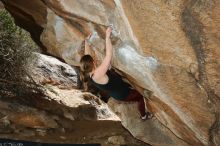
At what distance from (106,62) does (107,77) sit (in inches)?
13.2

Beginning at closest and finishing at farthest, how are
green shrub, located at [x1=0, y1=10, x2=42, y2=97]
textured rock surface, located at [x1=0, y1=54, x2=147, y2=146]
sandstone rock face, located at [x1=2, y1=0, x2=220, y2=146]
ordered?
1. sandstone rock face, located at [x1=2, y1=0, x2=220, y2=146]
2. textured rock surface, located at [x1=0, y1=54, x2=147, y2=146]
3. green shrub, located at [x1=0, y1=10, x2=42, y2=97]

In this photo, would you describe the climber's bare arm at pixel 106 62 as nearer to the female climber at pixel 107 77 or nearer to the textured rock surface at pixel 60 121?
the female climber at pixel 107 77

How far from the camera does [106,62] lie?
5.63 meters

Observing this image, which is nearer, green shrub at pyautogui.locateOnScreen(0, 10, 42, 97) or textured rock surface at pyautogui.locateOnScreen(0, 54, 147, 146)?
textured rock surface at pyautogui.locateOnScreen(0, 54, 147, 146)

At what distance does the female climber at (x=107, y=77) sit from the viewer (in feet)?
18.6

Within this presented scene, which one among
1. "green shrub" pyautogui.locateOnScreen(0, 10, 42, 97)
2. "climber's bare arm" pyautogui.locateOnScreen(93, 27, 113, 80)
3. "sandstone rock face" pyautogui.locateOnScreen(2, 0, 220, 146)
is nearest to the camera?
"sandstone rock face" pyautogui.locateOnScreen(2, 0, 220, 146)

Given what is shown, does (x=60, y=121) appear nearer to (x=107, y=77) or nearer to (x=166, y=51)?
(x=107, y=77)

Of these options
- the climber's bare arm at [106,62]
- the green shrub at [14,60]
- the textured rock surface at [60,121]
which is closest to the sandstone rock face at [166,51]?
the climber's bare arm at [106,62]

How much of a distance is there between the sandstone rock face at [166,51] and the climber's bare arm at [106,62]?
0.12 meters

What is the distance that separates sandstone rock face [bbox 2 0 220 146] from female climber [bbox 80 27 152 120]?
145 mm

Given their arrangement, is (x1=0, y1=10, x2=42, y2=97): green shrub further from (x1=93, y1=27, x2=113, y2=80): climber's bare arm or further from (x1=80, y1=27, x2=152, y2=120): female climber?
(x1=93, y1=27, x2=113, y2=80): climber's bare arm

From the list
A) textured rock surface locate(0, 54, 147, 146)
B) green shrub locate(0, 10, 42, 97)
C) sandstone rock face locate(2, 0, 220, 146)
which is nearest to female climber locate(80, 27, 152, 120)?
sandstone rock face locate(2, 0, 220, 146)

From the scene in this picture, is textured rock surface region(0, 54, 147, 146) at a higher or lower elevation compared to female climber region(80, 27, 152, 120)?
lower

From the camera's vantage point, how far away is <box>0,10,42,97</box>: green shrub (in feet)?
29.8
